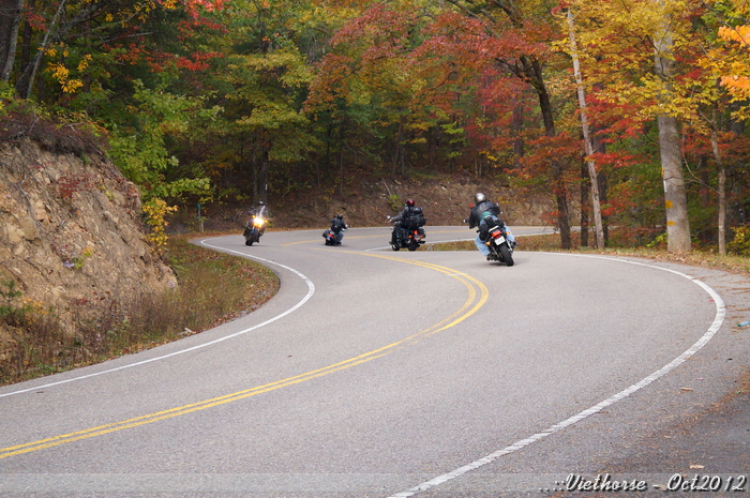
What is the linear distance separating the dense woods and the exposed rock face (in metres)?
0.89

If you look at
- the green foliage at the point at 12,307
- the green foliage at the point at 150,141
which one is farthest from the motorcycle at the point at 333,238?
the green foliage at the point at 12,307

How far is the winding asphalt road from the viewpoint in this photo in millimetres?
4762

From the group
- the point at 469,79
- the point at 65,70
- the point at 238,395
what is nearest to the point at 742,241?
the point at 469,79

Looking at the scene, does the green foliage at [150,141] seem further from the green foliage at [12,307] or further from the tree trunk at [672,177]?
the tree trunk at [672,177]

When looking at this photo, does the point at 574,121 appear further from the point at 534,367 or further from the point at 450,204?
the point at 450,204

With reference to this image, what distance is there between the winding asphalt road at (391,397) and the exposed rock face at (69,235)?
3.04 meters

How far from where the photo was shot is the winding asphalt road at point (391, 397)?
15.6ft

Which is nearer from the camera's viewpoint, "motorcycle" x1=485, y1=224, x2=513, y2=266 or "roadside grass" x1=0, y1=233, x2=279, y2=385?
"roadside grass" x1=0, y1=233, x2=279, y2=385

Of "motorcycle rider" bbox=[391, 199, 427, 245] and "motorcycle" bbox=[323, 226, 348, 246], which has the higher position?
"motorcycle rider" bbox=[391, 199, 427, 245]

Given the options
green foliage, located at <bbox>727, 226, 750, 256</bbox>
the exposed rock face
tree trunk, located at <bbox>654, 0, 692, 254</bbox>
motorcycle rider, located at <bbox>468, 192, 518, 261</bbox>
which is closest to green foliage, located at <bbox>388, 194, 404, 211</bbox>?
green foliage, located at <bbox>727, 226, 750, 256</bbox>

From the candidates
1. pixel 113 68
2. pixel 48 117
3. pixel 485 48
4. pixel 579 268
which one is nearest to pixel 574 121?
pixel 485 48

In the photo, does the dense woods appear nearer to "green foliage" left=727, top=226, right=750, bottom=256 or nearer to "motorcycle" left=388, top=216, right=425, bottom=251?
"green foliage" left=727, top=226, right=750, bottom=256

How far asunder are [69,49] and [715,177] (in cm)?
2276

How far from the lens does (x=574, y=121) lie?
24531 mm
